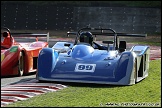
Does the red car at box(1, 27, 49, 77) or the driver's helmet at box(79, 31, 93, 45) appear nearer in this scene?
the red car at box(1, 27, 49, 77)

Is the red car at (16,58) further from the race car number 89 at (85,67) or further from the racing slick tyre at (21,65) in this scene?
the race car number 89 at (85,67)

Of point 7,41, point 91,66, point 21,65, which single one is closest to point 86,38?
point 21,65

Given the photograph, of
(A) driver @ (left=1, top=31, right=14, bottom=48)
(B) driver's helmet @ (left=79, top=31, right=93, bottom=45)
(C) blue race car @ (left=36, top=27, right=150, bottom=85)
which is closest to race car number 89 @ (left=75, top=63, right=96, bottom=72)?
(C) blue race car @ (left=36, top=27, right=150, bottom=85)

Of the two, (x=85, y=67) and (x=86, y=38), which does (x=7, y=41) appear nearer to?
(x=86, y=38)

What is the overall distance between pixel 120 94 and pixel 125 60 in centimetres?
167

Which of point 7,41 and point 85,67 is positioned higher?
point 7,41

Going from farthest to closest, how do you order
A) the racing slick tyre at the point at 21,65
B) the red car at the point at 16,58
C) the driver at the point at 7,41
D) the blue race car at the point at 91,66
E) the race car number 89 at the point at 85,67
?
the driver at the point at 7,41
the racing slick tyre at the point at 21,65
the red car at the point at 16,58
the race car number 89 at the point at 85,67
the blue race car at the point at 91,66

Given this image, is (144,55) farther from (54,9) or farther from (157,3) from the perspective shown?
(157,3)

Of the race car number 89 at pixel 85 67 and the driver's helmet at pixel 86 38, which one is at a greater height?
the driver's helmet at pixel 86 38

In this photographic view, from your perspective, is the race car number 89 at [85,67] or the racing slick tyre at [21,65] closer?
the race car number 89 at [85,67]

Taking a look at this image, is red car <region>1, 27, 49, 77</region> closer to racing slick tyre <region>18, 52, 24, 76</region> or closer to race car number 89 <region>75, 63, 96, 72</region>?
racing slick tyre <region>18, 52, 24, 76</region>

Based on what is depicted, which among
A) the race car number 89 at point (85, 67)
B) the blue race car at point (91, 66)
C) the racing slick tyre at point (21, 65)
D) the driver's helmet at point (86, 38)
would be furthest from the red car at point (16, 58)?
the race car number 89 at point (85, 67)

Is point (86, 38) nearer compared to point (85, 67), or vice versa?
point (85, 67)

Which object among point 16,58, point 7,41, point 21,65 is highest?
point 7,41
